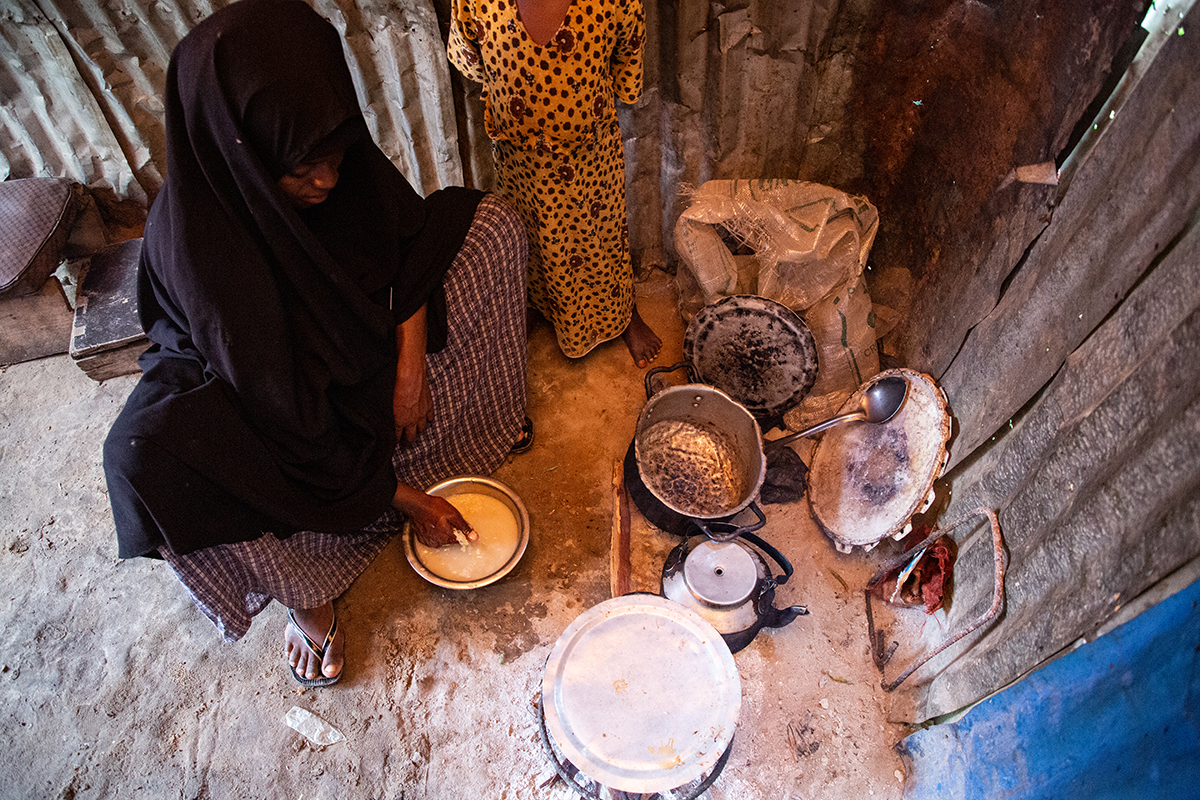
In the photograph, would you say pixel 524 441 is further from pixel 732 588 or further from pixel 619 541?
pixel 732 588

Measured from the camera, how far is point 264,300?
156 cm

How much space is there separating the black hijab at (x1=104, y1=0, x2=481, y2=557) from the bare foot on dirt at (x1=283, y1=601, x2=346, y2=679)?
0.44 metres

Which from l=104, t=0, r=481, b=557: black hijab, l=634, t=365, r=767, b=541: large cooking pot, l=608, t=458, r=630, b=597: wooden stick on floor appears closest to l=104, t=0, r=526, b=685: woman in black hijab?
l=104, t=0, r=481, b=557: black hijab

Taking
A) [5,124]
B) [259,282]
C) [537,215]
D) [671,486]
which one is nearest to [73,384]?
[5,124]

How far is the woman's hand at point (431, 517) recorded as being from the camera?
211cm

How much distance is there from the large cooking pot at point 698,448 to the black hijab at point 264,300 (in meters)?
0.83

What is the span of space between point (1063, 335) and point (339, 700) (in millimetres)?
2218

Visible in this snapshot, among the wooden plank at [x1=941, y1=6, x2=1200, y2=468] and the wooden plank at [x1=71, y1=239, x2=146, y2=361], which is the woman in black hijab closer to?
the wooden plank at [x1=71, y1=239, x2=146, y2=361]

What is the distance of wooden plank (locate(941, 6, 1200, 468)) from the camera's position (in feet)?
4.04

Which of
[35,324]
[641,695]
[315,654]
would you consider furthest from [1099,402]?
[35,324]

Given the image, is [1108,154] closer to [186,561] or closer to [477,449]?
[477,449]

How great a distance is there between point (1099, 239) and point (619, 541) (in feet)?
5.00

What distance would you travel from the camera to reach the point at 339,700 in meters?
2.10

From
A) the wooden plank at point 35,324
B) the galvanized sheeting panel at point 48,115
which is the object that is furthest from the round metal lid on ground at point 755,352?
the wooden plank at point 35,324
